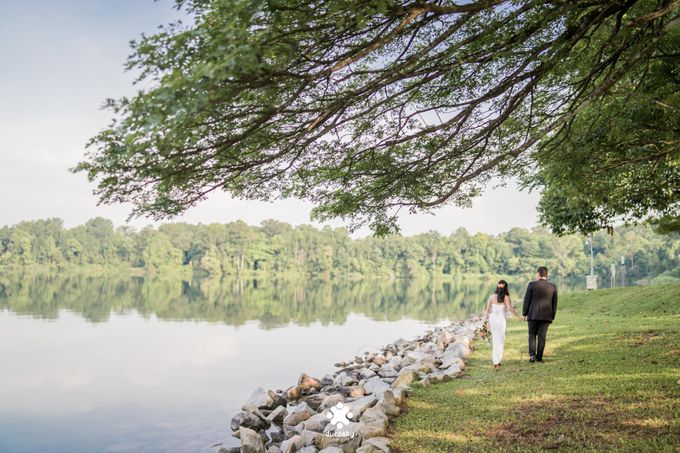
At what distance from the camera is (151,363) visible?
1698 centimetres

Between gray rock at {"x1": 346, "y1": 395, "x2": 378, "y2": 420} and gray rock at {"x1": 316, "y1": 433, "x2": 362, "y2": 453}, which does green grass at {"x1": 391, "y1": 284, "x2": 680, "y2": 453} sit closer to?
gray rock at {"x1": 316, "y1": 433, "x2": 362, "y2": 453}

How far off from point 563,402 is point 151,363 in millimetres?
13581

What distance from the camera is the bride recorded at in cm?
998

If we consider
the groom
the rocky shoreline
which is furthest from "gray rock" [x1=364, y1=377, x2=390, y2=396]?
the groom

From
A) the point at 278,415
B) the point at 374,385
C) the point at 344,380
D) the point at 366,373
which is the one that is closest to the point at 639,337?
the point at 374,385

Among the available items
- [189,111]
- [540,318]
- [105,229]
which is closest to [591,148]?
[540,318]

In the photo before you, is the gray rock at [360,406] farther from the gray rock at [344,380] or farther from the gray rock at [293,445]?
the gray rock at [344,380]

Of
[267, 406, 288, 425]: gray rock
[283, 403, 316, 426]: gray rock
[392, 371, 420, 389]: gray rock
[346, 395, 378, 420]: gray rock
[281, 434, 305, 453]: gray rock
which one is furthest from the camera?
[267, 406, 288, 425]: gray rock

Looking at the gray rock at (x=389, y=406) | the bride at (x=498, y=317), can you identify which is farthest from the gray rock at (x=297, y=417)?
the bride at (x=498, y=317)

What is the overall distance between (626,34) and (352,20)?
339 cm

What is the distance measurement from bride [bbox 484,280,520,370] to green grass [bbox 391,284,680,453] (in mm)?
290

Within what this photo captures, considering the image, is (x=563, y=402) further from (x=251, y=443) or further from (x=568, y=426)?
(x=251, y=443)

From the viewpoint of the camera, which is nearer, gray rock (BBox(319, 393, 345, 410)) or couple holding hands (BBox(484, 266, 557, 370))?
gray rock (BBox(319, 393, 345, 410))

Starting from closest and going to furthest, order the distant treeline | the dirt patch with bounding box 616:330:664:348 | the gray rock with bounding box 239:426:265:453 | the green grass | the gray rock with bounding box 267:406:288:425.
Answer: the green grass < the gray rock with bounding box 239:426:265:453 < the gray rock with bounding box 267:406:288:425 < the dirt patch with bounding box 616:330:664:348 < the distant treeline
